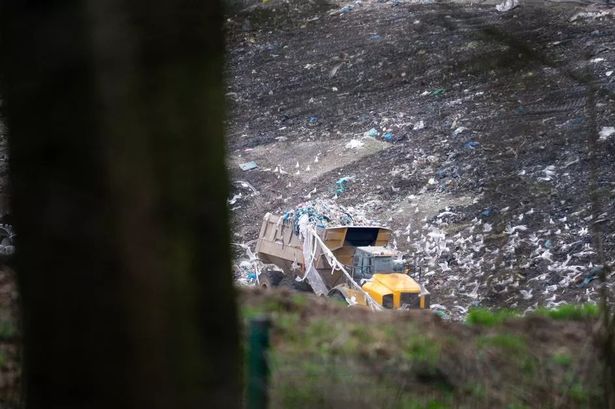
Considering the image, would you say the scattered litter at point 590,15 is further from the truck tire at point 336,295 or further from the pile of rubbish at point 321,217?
the truck tire at point 336,295

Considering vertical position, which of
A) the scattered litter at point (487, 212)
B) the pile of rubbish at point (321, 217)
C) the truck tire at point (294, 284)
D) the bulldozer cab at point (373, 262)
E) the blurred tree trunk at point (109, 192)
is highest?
the scattered litter at point (487, 212)

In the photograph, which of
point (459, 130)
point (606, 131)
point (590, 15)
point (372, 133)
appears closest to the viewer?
point (606, 131)

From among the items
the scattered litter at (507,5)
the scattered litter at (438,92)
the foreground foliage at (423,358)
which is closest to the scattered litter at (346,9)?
the scattered litter at (507,5)

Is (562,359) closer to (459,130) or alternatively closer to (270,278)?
(270,278)

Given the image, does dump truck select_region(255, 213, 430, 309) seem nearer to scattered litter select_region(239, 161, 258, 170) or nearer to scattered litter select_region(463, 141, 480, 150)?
scattered litter select_region(239, 161, 258, 170)

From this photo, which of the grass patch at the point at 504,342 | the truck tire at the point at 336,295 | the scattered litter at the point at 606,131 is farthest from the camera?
the scattered litter at the point at 606,131

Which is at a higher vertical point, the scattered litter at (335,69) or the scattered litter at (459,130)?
the scattered litter at (335,69)

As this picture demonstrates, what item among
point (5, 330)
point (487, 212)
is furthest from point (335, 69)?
point (5, 330)

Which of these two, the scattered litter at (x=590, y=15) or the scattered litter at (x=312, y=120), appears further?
the scattered litter at (x=590, y=15)

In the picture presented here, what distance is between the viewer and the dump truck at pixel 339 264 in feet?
34.7

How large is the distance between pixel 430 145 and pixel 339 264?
23.1ft

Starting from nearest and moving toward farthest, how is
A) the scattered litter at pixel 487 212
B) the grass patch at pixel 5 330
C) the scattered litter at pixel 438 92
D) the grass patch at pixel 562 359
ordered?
the grass patch at pixel 5 330 < the grass patch at pixel 562 359 < the scattered litter at pixel 487 212 < the scattered litter at pixel 438 92

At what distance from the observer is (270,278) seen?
13.0m

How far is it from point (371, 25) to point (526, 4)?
426 centimetres
